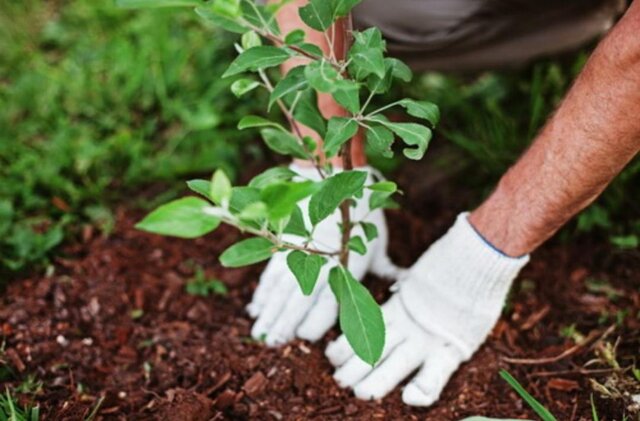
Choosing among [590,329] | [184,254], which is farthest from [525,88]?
[184,254]

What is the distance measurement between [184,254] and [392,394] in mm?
681

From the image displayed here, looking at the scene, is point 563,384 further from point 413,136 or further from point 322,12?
point 322,12

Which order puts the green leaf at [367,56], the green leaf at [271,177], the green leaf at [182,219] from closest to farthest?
the green leaf at [182,219], the green leaf at [367,56], the green leaf at [271,177]

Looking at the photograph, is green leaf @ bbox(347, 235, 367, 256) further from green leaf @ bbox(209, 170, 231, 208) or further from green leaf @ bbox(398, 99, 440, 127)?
green leaf @ bbox(209, 170, 231, 208)

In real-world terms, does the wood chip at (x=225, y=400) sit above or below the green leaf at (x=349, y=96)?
below

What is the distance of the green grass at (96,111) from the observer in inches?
76.4

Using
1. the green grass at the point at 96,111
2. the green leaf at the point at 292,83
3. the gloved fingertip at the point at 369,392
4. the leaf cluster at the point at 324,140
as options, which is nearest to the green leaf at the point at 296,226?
the leaf cluster at the point at 324,140

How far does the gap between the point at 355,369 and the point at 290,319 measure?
20cm

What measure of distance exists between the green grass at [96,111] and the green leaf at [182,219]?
0.98 m

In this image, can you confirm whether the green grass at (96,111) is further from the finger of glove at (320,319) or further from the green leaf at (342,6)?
the green leaf at (342,6)

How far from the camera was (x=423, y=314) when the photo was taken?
58.8 inches

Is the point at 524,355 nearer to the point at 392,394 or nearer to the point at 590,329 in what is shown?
the point at 590,329

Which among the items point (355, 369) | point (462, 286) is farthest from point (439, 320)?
point (355, 369)

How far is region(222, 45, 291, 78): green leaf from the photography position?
40.6 inches
